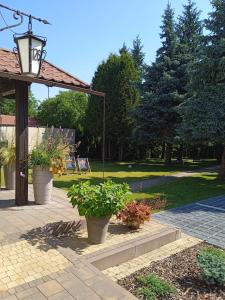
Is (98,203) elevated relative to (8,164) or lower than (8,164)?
lower

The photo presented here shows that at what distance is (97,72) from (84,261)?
1894 cm

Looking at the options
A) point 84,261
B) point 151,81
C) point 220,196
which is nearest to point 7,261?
point 84,261

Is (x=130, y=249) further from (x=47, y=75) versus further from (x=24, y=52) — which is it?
(x=47, y=75)

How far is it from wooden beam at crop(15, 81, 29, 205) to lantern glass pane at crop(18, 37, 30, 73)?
1.25 m

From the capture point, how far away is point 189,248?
5301 mm

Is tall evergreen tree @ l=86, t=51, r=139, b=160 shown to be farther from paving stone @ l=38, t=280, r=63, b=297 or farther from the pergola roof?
paving stone @ l=38, t=280, r=63, b=297

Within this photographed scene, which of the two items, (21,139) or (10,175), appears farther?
(10,175)

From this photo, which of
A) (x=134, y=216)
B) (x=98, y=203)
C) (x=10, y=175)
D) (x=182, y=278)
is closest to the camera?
(x=182, y=278)

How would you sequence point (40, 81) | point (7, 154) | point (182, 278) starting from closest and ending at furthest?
point (182, 278) < point (40, 81) < point (7, 154)

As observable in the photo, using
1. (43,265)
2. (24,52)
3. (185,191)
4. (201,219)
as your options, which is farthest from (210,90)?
(43,265)

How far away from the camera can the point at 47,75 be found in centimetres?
630

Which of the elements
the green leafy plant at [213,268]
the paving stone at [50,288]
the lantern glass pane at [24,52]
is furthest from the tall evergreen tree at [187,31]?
the paving stone at [50,288]

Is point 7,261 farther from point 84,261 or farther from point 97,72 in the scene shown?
point 97,72

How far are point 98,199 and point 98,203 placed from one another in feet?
0.19
